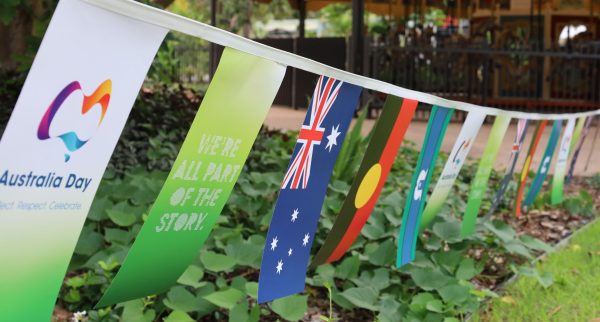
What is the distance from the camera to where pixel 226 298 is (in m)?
3.19

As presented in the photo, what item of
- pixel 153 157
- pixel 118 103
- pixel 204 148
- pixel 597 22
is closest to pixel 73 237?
pixel 118 103

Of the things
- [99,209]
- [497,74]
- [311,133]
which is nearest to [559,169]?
[99,209]

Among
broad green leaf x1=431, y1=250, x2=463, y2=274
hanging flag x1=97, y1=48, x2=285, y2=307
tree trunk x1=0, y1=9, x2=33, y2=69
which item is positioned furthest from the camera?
tree trunk x1=0, y1=9, x2=33, y2=69

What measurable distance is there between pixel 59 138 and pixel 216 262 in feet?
6.35

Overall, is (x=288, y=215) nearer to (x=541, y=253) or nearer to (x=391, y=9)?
(x=541, y=253)

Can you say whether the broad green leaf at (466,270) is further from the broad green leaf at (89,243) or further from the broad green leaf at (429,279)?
the broad green leaf at (89,243)

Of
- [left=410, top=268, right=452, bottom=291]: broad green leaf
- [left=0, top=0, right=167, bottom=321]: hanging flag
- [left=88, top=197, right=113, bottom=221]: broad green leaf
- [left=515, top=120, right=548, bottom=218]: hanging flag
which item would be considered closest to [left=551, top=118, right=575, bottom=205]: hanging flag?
[left=515, top=120, right=548, bottom=218]: hanging flag

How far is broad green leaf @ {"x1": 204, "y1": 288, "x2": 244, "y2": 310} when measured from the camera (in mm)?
3141

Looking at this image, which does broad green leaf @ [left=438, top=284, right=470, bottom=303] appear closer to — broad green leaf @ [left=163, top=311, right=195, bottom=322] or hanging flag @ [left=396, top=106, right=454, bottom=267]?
hanging flag @ [left=396, top=106, right=454, bottom=267]

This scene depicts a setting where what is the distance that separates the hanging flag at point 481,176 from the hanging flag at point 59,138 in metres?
2.76

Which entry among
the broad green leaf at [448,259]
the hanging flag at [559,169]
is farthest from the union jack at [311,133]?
the hanging flag at [559,169]

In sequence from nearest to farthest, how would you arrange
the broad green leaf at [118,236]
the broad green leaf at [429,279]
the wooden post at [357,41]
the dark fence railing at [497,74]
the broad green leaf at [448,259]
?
the broad green leaf at [429,279] → the broad green leaf at [118,236] → the broad green leaf at [448,259] → the wooden post at [357,41] → the dark fence railing at [497,74]

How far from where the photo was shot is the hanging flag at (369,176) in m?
3.07

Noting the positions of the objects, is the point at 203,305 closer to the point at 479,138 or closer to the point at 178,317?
the point at 178,317
